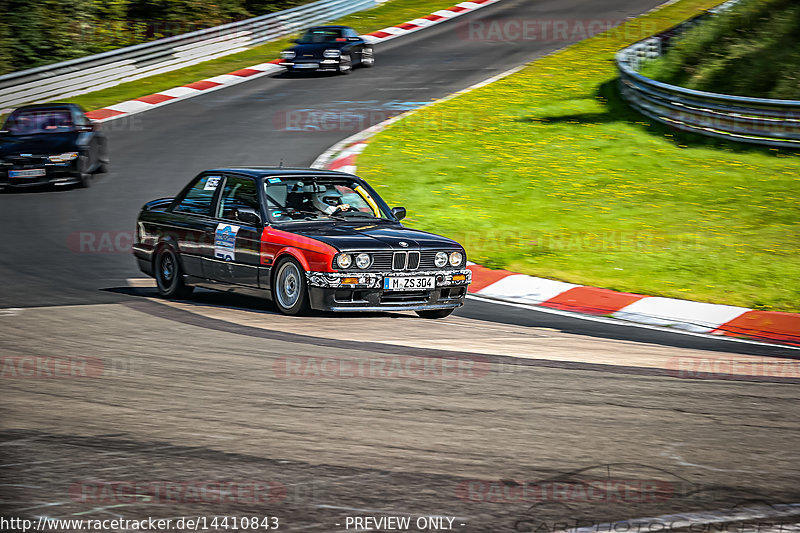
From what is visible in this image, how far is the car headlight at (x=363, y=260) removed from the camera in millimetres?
9289

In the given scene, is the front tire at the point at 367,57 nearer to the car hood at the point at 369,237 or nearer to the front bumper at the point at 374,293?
the car hood at the point at 369,237

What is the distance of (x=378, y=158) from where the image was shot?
733 inches

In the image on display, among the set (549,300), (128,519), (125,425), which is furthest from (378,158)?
(128,519)

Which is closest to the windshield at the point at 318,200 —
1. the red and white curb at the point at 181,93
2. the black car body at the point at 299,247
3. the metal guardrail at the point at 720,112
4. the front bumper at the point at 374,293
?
the black car body at the point at 299,247

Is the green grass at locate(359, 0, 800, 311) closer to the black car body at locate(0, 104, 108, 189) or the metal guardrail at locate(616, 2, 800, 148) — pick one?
the metal guardrail at locate(616, 2, 800, 148)

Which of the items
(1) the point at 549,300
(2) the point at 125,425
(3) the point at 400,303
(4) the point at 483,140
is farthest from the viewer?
(4) the point at 483,140

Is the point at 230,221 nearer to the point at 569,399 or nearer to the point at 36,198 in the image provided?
the point at 569,399

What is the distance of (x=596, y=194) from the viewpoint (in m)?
16.4

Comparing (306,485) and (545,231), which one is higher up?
(306,485)

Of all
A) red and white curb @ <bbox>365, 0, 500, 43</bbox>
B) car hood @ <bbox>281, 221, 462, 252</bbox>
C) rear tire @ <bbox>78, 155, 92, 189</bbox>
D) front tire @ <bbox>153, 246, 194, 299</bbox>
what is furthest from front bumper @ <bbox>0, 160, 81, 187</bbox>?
red and white curb @ <bbox>365, 0, 500, 43</bbox>

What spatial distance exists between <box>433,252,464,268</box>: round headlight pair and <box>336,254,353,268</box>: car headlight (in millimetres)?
916

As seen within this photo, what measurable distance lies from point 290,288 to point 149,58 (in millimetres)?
21931

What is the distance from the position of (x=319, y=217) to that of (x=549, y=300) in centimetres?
269

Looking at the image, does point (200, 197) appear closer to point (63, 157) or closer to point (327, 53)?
point (63, 157)
